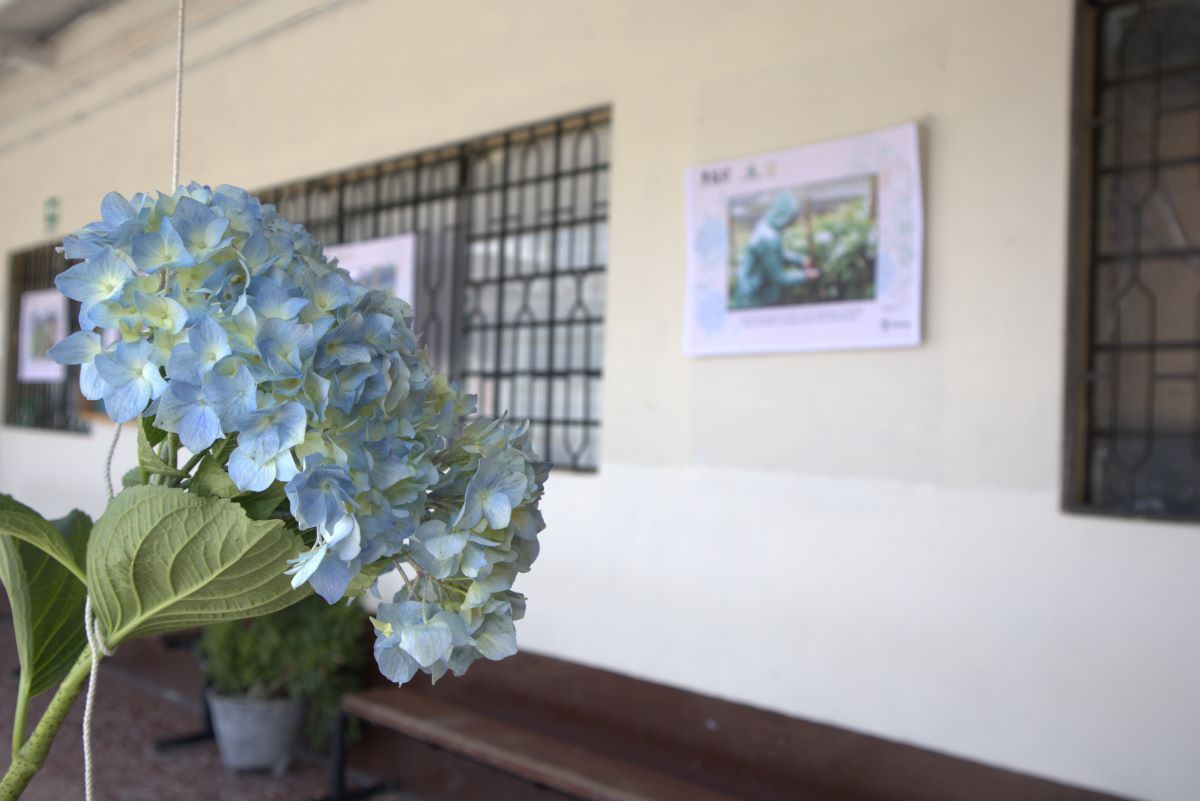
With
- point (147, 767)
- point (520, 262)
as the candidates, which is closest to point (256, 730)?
point (147, 767)

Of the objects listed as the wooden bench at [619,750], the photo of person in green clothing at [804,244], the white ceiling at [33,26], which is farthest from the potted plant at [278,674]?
the white ceiling at [33,26]

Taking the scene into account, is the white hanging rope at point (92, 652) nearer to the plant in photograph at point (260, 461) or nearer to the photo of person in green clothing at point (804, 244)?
the plant in photograph at point (260, 461)

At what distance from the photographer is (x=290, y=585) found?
0.67 meters

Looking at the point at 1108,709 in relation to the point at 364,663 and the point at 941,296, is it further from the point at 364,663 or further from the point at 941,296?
the point at 364,663

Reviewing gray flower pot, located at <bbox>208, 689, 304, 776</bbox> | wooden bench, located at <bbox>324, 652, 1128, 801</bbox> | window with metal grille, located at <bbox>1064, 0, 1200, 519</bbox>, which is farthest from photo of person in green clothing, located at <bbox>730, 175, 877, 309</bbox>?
gray flower pot, located at <bbox>208, 689, 304, 776</bbox>

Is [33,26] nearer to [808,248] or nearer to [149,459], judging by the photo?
[808,248]

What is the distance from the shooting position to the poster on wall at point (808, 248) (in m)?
2.69

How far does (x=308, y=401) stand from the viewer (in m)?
0.63

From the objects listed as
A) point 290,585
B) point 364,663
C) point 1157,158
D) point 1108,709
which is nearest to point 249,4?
point 364,663

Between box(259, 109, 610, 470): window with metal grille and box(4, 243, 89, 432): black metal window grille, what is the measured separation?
3.25m

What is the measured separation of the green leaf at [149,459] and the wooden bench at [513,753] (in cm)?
229

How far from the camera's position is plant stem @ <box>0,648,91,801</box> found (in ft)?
2.33

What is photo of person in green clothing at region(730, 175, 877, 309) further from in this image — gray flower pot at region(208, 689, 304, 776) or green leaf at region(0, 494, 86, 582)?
gray flower pot at region(208, 689, 304, 776)

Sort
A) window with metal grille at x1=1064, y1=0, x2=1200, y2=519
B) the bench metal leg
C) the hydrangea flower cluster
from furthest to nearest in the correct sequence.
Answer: the bench metal leg → window with metal grille at x1=1064, y1=0, x2=1200, y2=519 → the hydrangea flower cluster
